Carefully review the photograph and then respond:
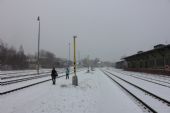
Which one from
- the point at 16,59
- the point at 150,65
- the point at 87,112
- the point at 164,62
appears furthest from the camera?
the point at 16,59

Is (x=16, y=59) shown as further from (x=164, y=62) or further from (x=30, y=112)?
(x=30, y=112)

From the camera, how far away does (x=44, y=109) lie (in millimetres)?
9984

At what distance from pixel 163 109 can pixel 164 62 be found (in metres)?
39.4

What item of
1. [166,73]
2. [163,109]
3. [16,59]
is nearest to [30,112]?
[163,109]

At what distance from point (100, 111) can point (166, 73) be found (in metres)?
34.8

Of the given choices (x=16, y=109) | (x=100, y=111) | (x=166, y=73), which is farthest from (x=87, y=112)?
(x=166, y=73)

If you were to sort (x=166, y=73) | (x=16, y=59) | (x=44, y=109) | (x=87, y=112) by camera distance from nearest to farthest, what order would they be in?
(x=87, y=112) → (x=44, y=109) → (x=166, y=73) → (x=16, y=59)

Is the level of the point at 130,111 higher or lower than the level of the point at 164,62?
lower

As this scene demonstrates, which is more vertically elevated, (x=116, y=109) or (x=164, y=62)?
(x=164, y=62)

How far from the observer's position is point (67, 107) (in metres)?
10.4

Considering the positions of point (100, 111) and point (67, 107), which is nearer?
point (100, 111)

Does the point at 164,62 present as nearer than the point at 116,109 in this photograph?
No

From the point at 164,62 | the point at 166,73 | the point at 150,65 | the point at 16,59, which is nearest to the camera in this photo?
the point at 166,73

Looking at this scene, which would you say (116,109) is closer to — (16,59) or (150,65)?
(150,65)
